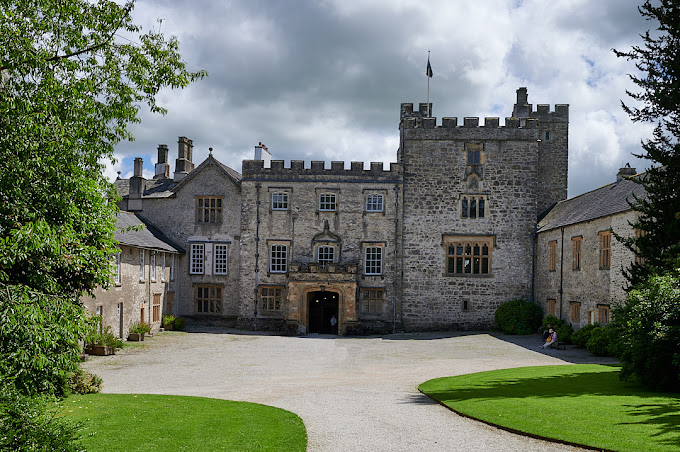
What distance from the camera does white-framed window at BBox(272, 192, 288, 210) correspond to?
122 ft

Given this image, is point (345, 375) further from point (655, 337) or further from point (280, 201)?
point (280, 201)

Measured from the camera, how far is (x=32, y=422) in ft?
24.6

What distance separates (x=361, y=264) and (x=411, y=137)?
8026 millimetres

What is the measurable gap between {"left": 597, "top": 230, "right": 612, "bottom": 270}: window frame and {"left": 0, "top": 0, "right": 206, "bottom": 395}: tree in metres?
20.2

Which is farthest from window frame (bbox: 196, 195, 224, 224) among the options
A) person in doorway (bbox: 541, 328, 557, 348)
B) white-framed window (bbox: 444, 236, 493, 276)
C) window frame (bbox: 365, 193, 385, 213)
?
person in doorway (bbox: 541, 328, 557, 348)

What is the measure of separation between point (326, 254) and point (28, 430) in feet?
97.1

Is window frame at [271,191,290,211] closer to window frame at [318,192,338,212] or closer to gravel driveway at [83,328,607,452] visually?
window frame at [318,192,338,212]

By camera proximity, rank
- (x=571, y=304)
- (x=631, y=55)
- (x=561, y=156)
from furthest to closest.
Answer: (x=561, y=156)
(x=571, y=304)
(x=631, y=55)

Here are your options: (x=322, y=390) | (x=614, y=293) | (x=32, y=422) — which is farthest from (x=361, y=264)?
(x=32, y=422)

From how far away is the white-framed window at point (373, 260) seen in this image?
36719mm

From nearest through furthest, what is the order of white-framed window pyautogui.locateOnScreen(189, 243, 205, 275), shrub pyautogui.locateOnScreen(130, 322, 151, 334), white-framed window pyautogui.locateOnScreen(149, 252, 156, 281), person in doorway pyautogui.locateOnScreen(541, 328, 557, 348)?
person in doorway pyautogui.locateOnScreen(541, 328, 557, 348), shrub pyautogui.locateOnScreen(130, 322, 151, 334), white-framed window pyautogui.locateOnScreen(149, 252, 156, 281), white-framed window pyautogui.locateOnScreen(189, 243, 205, 275)

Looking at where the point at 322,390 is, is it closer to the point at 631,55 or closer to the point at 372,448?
the point at 372,448

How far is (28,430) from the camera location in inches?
293

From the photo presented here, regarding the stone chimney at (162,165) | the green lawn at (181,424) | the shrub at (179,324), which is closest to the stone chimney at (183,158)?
the stone chimney at (162,165)
